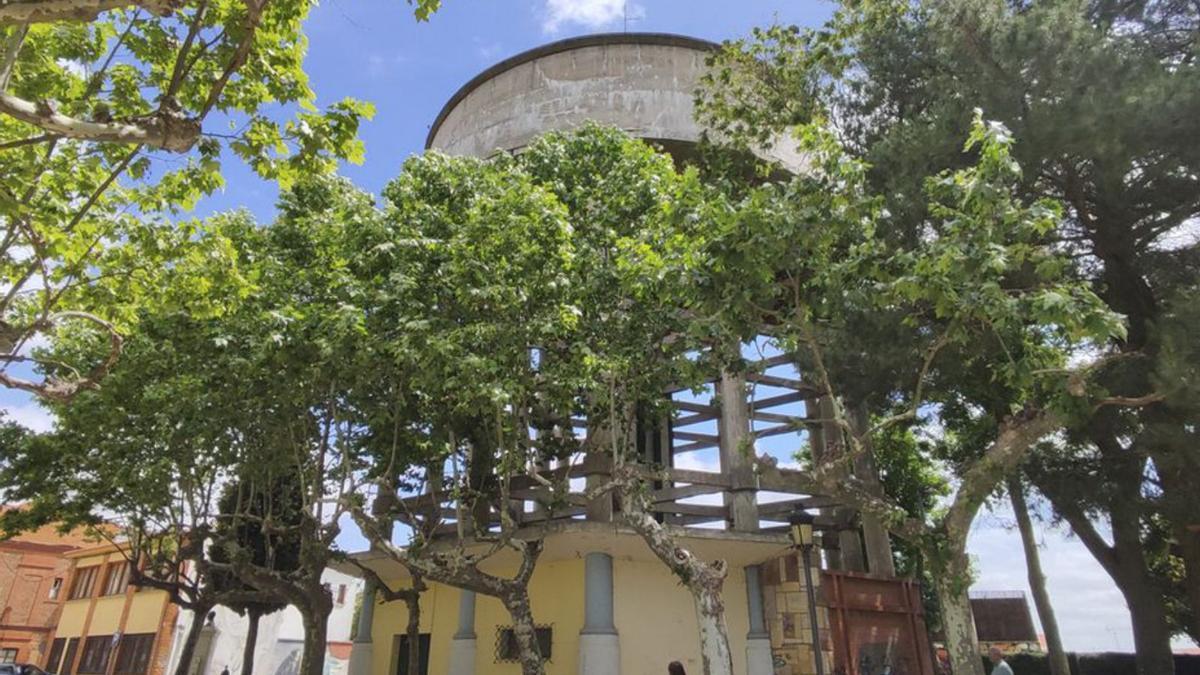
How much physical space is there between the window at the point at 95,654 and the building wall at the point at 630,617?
23212mm

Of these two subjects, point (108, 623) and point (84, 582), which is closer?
point (108, 623)

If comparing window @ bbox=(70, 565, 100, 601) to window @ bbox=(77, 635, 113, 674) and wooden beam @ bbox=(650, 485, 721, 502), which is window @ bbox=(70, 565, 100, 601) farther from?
wooden beam @ bbox=(650, 485, 721, 502)

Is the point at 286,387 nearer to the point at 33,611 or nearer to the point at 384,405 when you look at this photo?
the point at 384,405

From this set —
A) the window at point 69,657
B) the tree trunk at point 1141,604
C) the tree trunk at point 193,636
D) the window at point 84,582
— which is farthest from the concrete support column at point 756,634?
the window at point 69,657

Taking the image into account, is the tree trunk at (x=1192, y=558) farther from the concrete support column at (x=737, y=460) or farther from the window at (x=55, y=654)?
the window at (x=55, y=654)

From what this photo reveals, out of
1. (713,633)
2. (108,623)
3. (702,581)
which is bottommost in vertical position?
(713,633)

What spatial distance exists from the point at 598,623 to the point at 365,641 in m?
7.80

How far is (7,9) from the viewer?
4.18 m

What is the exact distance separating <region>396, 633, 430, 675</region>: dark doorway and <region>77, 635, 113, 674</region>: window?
1942 cm

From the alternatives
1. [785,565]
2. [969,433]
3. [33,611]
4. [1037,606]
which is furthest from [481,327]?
[33,611]

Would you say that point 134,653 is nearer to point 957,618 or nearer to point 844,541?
point 844,541

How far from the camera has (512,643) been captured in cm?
1580

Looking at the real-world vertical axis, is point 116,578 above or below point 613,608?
above

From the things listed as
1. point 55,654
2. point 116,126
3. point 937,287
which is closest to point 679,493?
point 937,287
